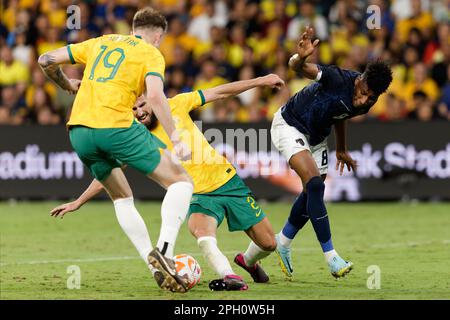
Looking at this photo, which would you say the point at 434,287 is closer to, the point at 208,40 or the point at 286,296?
the point at 286,296

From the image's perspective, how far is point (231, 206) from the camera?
8.80 m

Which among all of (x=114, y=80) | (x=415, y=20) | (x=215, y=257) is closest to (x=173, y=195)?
(x=215, y=257)

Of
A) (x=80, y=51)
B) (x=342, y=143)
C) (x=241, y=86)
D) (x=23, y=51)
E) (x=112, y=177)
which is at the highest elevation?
(x=23, y=51)

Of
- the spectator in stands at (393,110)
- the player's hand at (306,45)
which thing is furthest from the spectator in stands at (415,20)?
the player's hand at (306,45)

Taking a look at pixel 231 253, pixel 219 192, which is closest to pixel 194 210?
pixel 219 192

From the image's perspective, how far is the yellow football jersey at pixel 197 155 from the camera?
8766 mm

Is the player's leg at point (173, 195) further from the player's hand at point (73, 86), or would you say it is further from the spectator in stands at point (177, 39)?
the spectator in stands at point (177, 39)

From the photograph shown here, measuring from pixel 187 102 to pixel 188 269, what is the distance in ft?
4.91

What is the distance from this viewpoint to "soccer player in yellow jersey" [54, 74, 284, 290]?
862 cm

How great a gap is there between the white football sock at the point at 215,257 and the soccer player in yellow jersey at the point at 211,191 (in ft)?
0.29

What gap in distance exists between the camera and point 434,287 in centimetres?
831

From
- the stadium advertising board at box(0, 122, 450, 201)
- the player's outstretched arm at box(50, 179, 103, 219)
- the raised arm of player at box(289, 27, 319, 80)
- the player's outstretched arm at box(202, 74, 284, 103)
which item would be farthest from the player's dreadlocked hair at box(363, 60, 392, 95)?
the stadium advertising board at box(0, 122, 450, 201)

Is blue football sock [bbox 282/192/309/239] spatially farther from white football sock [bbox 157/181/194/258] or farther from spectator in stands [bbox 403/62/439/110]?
spectator in stands [bbox 403/62/439/110]

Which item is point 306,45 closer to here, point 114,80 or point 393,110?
point 114,80
